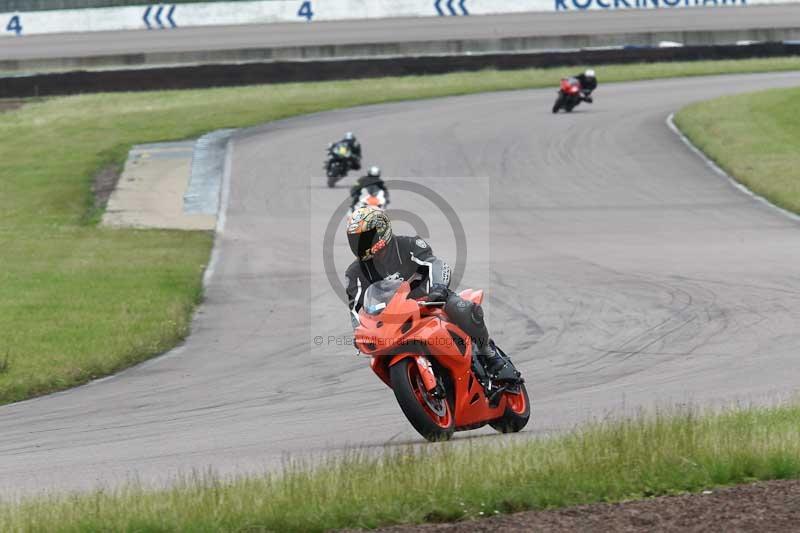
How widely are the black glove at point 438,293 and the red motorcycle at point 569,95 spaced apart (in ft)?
101

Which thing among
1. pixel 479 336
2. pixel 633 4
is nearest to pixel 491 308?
pixel 479 336

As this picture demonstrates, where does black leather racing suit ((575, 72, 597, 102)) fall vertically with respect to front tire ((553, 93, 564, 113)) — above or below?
above

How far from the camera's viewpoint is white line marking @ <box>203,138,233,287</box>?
66.8ft

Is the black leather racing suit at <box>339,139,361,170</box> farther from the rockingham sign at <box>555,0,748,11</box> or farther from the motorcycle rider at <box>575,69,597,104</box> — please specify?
the rockingham sign at <box>555,0,748,11</box>

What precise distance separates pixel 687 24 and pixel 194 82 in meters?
19.6

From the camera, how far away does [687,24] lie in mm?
49562

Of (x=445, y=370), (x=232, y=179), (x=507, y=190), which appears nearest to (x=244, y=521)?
(x=445, y=370)

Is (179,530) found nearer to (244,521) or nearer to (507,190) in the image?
(244,521)

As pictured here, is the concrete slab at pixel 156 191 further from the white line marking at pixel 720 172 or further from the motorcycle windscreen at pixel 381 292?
the motorcycle windscreen at pixel 381 292

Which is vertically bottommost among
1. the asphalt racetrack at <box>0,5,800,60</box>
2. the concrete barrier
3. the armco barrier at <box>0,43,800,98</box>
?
the armco barrier at <box>0,43,800,98</box>

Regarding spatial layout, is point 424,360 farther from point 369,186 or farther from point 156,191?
point 156,191

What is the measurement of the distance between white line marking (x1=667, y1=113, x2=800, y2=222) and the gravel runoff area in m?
17.4

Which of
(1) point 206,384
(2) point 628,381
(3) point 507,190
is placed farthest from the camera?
(3) point 507,190

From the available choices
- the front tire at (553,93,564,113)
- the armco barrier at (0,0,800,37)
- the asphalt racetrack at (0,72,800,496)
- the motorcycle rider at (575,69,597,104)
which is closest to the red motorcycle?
the front tire at (553,93,564,113)
